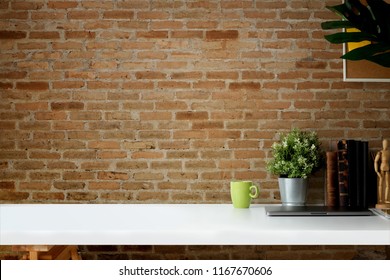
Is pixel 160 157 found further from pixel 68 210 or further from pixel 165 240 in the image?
pixel 165 240

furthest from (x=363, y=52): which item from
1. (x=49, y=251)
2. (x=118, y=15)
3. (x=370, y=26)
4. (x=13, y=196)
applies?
(x=13, y=196)

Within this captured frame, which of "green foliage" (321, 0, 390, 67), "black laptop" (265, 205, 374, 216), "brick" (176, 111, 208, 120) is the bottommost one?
"black laptop" (265, 205, 374, 216)

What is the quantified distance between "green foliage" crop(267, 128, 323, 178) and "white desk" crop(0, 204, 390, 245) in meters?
0.67

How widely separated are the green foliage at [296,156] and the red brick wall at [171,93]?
13cm

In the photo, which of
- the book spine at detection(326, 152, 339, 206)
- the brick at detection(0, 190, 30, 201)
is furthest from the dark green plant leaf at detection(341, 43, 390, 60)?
the brick at detection(0, 190, 30, 201)

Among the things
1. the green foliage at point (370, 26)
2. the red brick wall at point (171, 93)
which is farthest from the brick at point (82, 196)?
the green foliage at point (370, 26)

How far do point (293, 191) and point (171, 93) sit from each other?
839mm

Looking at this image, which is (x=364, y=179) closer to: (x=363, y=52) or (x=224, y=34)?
(x=363, y=52)

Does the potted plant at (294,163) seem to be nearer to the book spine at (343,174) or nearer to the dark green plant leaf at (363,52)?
the book spine at (343,174)

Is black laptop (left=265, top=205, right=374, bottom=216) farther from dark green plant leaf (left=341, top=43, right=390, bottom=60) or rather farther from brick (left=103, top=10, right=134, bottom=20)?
brick (left=103, top=10, right=134, bottom=20)

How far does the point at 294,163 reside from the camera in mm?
2621

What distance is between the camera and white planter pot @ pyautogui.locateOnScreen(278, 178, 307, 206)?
8.48ft
